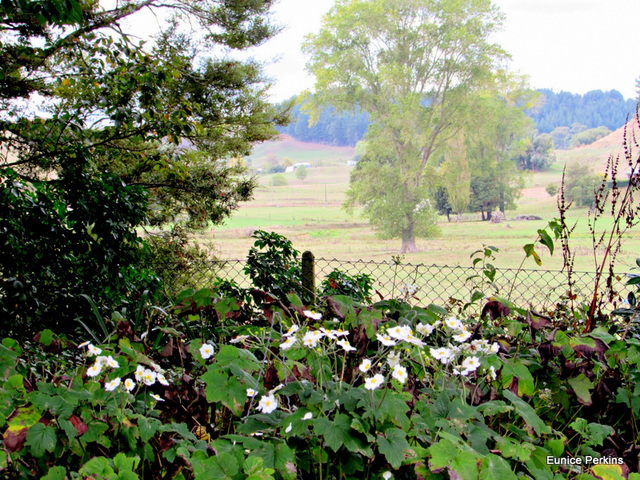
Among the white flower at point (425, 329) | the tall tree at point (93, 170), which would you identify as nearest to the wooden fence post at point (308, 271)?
the tall tree at point (93, 170)

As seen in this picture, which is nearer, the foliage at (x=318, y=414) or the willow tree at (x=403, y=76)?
the foliage at (x=318, y=414)

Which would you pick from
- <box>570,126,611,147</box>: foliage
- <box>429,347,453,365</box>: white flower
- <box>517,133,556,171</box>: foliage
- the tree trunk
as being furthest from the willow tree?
<box>429,347,453,365</box>: white flower

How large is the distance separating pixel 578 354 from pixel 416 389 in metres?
0.33

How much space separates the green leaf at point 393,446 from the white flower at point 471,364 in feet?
0.65

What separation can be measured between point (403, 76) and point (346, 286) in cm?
1398

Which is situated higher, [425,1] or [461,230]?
[425,1]

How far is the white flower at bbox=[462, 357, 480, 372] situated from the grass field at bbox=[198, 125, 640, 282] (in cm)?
1170

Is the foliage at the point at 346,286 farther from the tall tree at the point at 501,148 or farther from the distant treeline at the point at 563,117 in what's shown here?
the distant treeline at the point at 563,117

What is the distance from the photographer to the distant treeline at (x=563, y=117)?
71.7 feet

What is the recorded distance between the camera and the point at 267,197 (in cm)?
1989

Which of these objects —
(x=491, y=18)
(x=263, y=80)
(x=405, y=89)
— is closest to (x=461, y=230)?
(x=405, y=89)

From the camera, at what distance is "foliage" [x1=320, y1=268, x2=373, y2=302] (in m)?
2.36

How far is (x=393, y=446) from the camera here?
583 mm

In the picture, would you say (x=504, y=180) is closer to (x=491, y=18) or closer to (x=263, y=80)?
(x=491, y=18)
